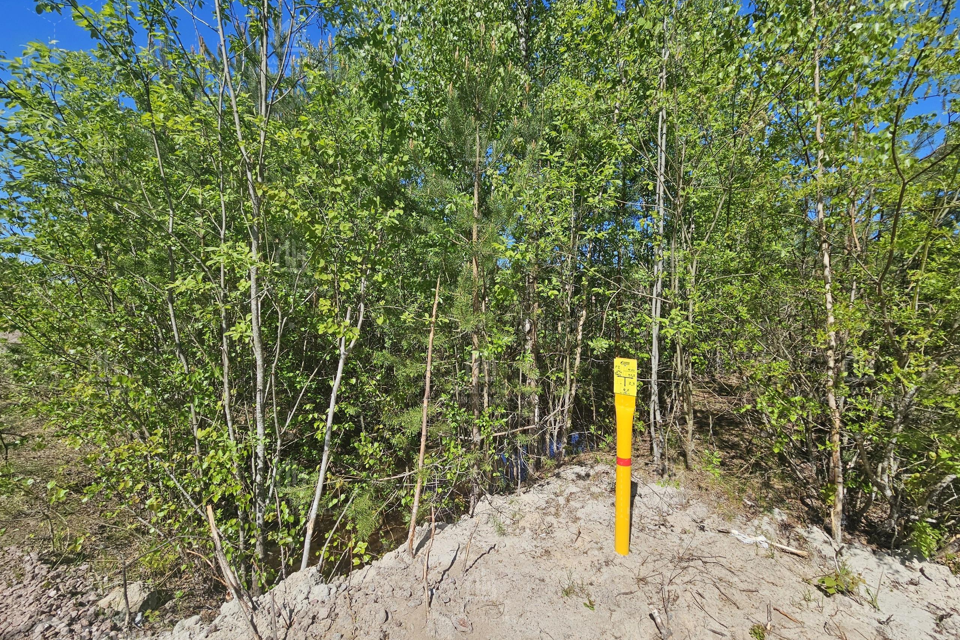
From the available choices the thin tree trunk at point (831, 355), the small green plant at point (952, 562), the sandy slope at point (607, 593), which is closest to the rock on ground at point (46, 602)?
the sandy slope at point (607, 593)

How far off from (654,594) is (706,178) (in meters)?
4.30

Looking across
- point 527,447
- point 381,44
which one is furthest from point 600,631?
point 381,44

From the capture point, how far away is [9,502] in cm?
447

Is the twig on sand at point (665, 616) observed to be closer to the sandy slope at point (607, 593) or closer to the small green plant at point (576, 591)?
the sandy slope at point (607, 593)

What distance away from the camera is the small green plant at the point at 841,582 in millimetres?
2600

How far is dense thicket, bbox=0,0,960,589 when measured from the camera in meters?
2.62

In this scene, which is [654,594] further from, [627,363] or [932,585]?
[932,585]

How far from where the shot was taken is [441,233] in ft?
11.4

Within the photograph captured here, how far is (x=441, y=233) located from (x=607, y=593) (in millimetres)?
3184

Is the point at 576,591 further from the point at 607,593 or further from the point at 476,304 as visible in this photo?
the point at 476,304

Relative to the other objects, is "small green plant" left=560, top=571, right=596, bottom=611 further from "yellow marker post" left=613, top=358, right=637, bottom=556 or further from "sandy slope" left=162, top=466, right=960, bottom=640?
"yellow marker post" left=613, top=358, right=637, bottom=556

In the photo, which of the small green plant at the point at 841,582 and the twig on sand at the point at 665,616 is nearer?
the twig on sand at the point at 665,616

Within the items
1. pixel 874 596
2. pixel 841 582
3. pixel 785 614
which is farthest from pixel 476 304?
pixel 874 596

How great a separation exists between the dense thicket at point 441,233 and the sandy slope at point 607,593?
44cm
